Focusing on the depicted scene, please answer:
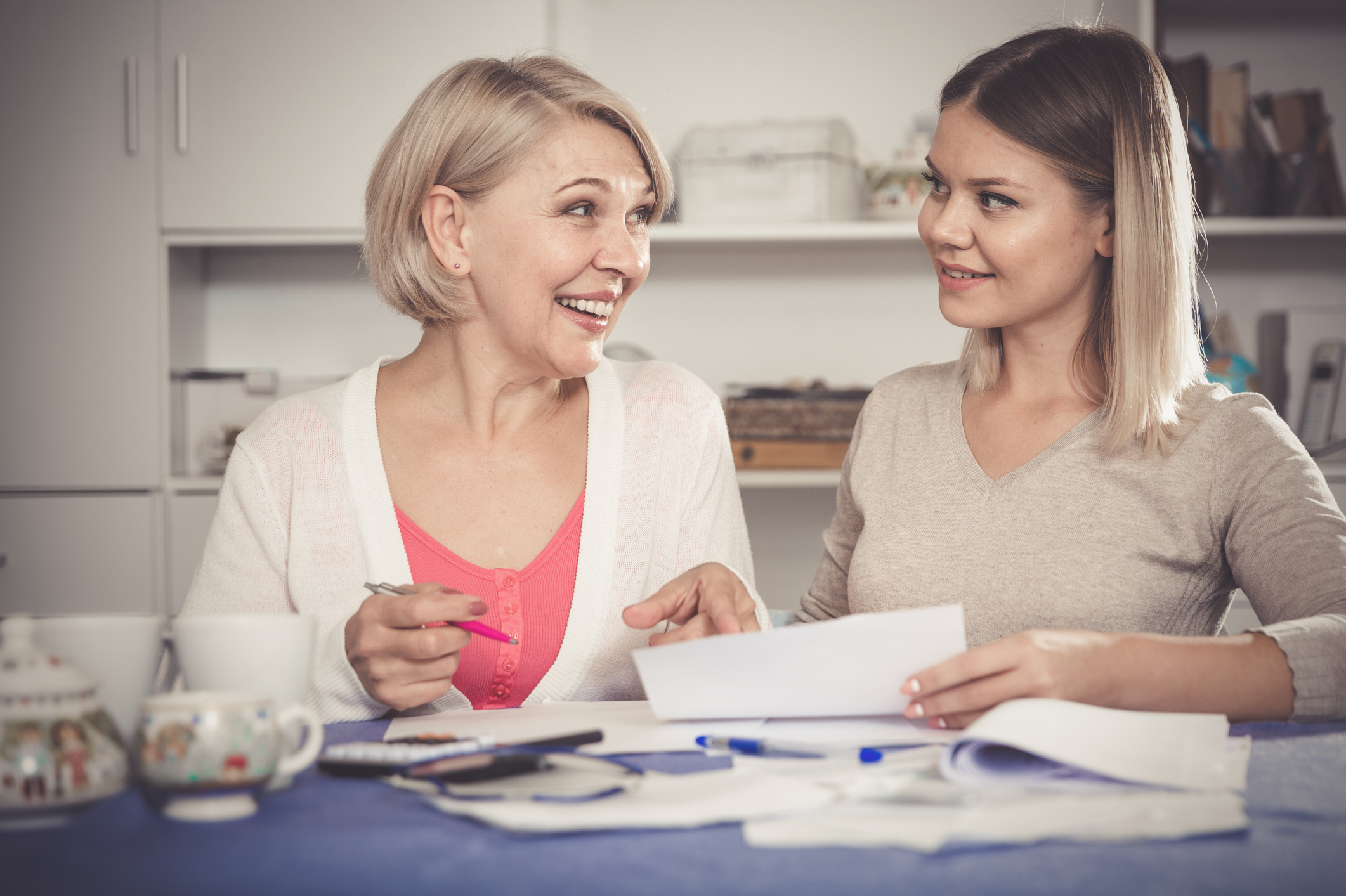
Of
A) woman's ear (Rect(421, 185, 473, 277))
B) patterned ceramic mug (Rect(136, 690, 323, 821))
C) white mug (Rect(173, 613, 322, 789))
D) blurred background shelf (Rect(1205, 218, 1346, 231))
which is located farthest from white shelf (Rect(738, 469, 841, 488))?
patterned ceramic mug (Rect(136, 690, 323, 821))

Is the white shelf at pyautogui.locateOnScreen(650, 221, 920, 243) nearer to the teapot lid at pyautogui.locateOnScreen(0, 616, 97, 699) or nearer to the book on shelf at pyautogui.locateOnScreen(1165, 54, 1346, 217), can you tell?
the book on shelf at pyautogui.locateOnScreen(1165, 54, 1346, 217)

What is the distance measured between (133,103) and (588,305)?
5.35 ft

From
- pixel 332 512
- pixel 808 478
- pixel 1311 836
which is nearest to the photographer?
pixel 1311 836

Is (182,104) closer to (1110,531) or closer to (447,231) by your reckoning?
(447,231)

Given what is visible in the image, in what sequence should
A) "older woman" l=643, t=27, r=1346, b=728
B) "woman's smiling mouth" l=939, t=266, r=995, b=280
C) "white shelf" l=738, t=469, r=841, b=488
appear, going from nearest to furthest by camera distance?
"older woman" l=643, t=27, r=1346, b=728, "woman's smiling mouth" l=939, t=266, r=995, b=280, "white shelf" l=738, t=469, r=841, b=488

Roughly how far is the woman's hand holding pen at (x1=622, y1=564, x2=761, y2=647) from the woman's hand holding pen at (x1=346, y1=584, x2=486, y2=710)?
163mm

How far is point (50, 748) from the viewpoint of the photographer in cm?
60

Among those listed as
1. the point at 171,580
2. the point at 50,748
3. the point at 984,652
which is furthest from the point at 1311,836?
the point at 171,580

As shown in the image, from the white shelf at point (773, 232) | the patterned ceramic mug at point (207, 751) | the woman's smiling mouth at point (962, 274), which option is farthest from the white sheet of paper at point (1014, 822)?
the white shelf at point (773, 232)

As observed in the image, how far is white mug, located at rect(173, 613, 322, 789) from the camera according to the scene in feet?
2.38

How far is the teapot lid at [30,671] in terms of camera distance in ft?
1.96

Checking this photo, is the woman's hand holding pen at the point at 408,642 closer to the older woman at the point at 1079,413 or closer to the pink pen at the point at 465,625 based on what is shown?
the pink pen at the point at 465,625

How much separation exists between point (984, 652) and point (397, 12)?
7.07ft

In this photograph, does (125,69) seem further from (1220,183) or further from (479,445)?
(1220,183)
